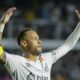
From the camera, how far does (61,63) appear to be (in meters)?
17.2

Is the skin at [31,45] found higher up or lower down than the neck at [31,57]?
higher up

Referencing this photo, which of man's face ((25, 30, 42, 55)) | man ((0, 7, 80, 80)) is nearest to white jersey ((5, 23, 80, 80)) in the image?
man ((0, 7, 80, 80))

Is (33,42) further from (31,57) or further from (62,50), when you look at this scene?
(62,50)

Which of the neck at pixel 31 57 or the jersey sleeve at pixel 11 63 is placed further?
the neck at pixel 31 57

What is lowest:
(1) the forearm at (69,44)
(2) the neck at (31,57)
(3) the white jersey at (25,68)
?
(3) the white jersey at (25,68)

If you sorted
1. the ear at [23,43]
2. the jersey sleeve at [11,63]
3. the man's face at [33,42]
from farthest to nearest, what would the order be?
the ear at [23,43]
the man's face at [33,42]
the jersey sleeve at [11,63]

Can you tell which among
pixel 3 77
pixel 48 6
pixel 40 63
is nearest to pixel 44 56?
pixel 40 63

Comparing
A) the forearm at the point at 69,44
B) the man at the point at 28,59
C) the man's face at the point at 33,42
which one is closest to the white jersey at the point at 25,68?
the man at the point at 28,59

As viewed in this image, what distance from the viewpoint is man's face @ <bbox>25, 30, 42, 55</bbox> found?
8039mm

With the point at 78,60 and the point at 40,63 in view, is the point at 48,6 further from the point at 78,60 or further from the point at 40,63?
the point at 40,63

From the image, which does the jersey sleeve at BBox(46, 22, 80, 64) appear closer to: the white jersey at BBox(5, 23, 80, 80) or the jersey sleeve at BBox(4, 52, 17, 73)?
the white jersey at BBox(5, 23, 80, 80)

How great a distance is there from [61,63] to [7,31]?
71.5 inches

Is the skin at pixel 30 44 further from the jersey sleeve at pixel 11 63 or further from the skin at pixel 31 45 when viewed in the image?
the jersey sleeve at pixel 11 63

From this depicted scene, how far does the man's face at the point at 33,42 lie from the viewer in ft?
26.4
